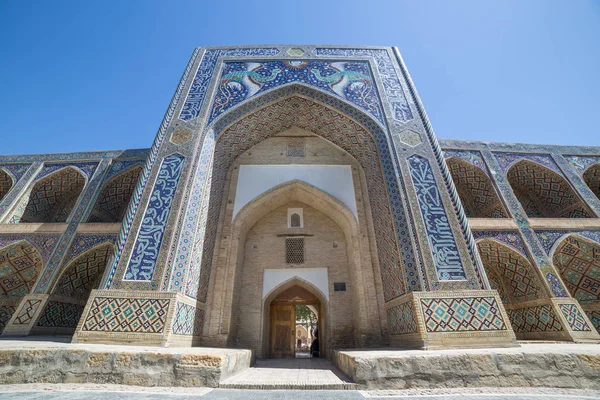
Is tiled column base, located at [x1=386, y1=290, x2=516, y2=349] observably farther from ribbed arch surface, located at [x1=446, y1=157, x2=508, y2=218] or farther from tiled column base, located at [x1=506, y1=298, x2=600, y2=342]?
ribbed arch surface, located at [x1=446, y1=157, x2=508, y2=218]

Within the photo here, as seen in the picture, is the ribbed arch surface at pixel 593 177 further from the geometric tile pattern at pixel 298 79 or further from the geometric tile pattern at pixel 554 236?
the geometric tile pattern at pixel 298 79

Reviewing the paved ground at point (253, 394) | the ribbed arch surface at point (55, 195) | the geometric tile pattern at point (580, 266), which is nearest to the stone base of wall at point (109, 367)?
the paved ground at point (253, 394)

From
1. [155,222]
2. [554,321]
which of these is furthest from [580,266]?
[155,222]

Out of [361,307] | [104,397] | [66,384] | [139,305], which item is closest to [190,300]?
[139,305]

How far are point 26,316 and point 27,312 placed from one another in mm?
77

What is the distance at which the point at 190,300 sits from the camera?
4.30 meters

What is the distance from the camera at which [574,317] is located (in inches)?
201

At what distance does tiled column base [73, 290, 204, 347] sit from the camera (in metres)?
3.38

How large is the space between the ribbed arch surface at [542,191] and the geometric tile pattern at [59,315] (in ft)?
36.6

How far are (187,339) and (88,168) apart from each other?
618cm

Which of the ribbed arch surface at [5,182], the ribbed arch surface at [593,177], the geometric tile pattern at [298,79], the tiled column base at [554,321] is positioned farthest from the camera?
the ribbed arch surface at [593,177]

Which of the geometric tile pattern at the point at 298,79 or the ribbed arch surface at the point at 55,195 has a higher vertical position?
the geometric tile pattern at the point at 298,79

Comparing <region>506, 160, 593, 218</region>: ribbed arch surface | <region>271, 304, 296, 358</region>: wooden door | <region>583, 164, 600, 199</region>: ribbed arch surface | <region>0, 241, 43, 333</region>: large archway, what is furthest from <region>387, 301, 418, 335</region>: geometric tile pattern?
<region>583, 164, 600, 199</region>: ribbed arch surface

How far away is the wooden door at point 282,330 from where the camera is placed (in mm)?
6535
